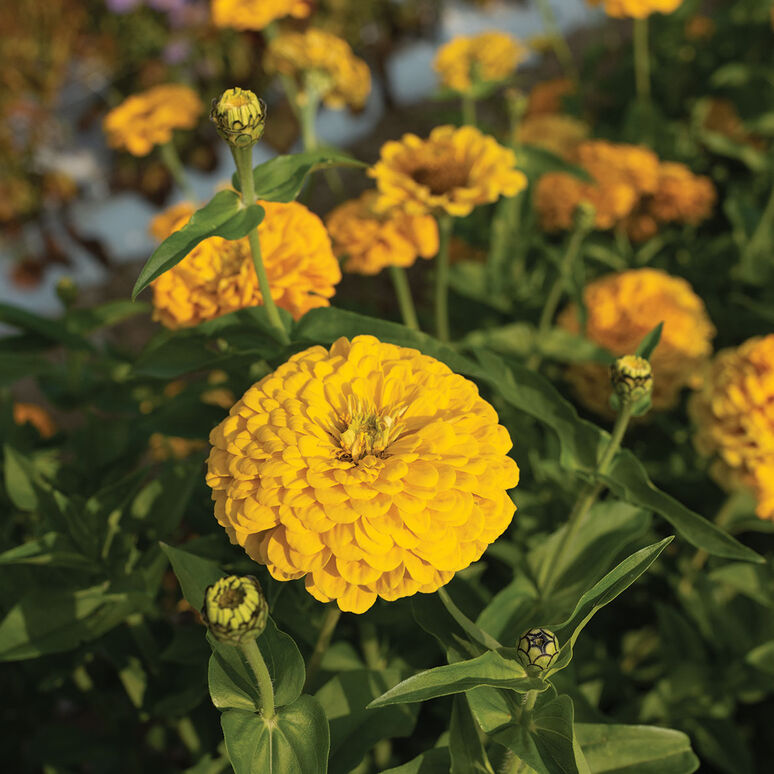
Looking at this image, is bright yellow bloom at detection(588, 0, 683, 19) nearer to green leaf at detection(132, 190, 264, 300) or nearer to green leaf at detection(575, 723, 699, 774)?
green leaf at detection(132, 190, 264, 300)

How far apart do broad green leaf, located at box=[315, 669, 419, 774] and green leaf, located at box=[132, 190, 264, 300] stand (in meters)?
0.46

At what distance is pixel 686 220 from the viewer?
1.74m

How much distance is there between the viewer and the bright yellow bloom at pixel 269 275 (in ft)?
2.65

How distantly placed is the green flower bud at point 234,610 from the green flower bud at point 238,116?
369mm

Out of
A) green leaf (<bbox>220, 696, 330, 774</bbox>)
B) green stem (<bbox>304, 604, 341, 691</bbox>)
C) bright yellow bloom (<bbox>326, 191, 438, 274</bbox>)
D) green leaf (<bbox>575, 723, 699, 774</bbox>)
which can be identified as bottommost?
green leaf (<bbox>575, 723, 699, 774</bbox>)

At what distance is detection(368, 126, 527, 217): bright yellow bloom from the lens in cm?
97

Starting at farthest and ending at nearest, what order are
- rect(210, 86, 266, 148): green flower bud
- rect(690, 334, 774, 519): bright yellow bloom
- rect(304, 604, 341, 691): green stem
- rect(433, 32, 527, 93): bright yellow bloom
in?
rect(433, 32, 527, 93): bright yellow bloom
rect(690, 334, 774, 519): bright yellow bloom
rect(304, 604, 341, 691): green stem
rect(210, 86, 266, 148): green flower bud

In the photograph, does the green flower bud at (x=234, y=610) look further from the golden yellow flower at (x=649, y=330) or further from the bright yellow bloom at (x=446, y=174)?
the golden yellow flower at (x=649, y=330)

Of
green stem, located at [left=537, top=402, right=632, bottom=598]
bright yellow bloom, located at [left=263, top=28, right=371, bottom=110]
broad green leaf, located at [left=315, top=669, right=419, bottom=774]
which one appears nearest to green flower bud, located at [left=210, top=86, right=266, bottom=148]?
green stem, located at [left=537, top=402, right=632, bottom=598]

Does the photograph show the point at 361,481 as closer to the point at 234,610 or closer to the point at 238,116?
the point at 234,610

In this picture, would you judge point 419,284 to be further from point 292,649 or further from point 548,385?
point 292,649

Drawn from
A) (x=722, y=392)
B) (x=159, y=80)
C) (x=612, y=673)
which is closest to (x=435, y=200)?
(x=722, y=392)

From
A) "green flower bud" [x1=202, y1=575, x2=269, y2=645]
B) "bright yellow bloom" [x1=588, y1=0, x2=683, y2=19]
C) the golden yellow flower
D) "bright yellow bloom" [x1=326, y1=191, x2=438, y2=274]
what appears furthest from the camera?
"bright yellow bloom" [x1=588, y1=0, x2=683, y2=19]

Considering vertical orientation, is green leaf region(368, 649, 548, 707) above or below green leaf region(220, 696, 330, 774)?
above
